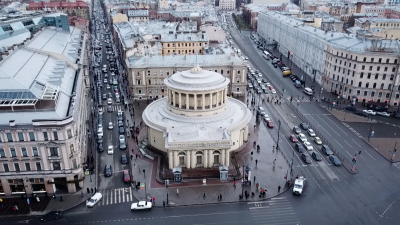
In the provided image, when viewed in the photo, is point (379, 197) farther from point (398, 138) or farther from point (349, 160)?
point (398, 138)

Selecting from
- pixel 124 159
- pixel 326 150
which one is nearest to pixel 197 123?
pixel 124 159

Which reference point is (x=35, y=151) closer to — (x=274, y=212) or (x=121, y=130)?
(x=121, y=130)

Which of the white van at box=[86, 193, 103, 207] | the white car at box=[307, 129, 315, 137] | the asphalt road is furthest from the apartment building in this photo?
the white car at box=[307, 129, 315, 137]

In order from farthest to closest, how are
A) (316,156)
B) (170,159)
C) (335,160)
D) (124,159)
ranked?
(316,156)
(124,159)
(335,160)
(170,159)

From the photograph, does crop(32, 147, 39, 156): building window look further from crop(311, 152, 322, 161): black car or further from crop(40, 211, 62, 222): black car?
crop(311, 152, 322, 161): black car

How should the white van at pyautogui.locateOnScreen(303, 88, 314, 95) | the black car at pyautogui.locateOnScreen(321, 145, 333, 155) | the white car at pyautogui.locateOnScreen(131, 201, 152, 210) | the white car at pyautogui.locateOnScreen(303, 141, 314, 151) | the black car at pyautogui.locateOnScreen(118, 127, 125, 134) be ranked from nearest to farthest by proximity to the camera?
1. the white car at pyautogui.locateOnScreen(131, 201, 152, 210)
2. the black car at pyautogui.locateOnScreen(321, 145, 333, 155)
3. the white car at pyautogui.locateOnScreen(303, 141, 314, 151)
4. the black car at pyautogui.locateOnScreen(118, 127, 125, 134)
5. the white van at pyautogui.locateOnScreen(303, 88, 314, 95)

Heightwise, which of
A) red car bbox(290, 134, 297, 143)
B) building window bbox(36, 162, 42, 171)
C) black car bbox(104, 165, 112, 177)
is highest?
building window bbox(36, 162, 42, 171)
